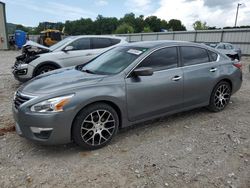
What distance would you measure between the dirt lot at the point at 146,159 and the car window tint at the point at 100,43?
435 centimetres

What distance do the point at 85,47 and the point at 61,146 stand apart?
4.86 m

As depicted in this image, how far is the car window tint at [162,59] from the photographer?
152 inches

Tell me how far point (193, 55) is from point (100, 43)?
429 centimetres

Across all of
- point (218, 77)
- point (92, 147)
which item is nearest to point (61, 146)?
point (92, 147)

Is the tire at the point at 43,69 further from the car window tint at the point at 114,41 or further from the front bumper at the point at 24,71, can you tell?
the car window tint at the point at 114,41

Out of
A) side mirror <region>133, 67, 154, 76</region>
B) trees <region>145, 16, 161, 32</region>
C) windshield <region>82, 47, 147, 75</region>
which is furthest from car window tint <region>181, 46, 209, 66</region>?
trees <region>145, 16, 161, 32</region>

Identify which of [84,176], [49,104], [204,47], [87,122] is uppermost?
[204,47]

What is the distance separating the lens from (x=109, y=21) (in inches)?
3236

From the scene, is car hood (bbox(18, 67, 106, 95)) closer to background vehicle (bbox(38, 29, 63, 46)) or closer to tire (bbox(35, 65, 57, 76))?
tire (bbox(35, 65, 57, 76))

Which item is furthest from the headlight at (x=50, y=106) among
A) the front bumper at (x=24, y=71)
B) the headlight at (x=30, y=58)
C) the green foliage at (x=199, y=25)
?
the green foliage at (x=199, y=25)

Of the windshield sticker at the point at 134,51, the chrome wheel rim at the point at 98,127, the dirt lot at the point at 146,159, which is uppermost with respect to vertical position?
the windshield sticker at the point at 134,51

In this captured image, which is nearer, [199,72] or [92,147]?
[92,147]

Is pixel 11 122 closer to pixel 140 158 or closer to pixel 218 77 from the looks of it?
pixel 140 158

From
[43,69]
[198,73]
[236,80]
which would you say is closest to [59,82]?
[198,73]
